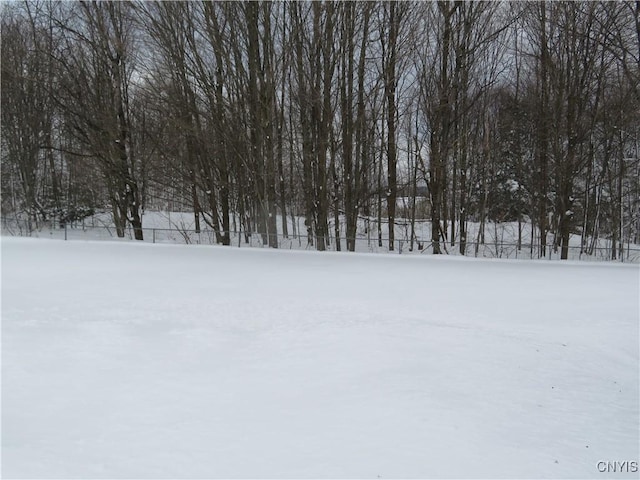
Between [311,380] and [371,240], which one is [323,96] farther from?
[311,380]

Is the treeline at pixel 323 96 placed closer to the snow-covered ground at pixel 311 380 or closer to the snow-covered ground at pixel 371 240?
the snow-covered ground at pixel 371 240

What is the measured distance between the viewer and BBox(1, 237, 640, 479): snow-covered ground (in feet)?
11.5

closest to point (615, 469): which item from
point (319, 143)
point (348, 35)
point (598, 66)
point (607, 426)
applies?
point (607, 426)

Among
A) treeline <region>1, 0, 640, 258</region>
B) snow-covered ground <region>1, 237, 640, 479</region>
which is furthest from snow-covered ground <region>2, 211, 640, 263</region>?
snow-covered ground <region>1, 237, 640, 479</region>

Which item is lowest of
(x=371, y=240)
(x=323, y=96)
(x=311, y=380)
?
(x=311, y=380)

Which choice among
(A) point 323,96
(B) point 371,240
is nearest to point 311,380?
(A) point 323,96

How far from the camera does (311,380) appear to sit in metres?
4.99

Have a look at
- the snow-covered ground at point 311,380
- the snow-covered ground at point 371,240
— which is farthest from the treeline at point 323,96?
the snow-covered ground at point 311,380

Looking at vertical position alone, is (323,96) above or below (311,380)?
above

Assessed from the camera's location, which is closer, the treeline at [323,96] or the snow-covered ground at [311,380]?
the snow-covered ground at [311,380]

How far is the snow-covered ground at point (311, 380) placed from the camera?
352 centimetres

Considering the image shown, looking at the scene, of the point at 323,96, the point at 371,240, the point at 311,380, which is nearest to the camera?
the point at 311,380

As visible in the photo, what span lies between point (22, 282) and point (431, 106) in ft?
53.1

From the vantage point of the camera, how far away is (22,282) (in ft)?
30.9
